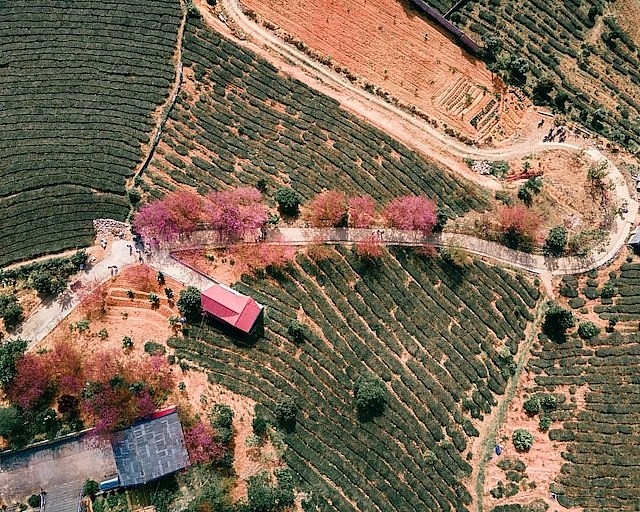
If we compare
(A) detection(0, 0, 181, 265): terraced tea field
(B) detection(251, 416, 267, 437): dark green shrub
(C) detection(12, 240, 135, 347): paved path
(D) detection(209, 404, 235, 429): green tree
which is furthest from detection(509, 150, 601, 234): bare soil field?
(C) detection(12, 240, 135, 347): paved path

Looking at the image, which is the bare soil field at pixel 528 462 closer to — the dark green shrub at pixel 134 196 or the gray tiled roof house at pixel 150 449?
the gray tiled roof house at pixel 150 449

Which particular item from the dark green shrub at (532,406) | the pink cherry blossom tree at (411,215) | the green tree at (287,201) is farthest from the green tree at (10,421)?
the dark green shrub at (532,406)

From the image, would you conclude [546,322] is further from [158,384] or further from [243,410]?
[158,384]

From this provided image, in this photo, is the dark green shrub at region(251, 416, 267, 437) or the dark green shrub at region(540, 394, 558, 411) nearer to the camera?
the dark green shrub at region(251, 416, 267, 437)

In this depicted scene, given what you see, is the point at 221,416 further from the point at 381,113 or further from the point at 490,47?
the point at 490,47

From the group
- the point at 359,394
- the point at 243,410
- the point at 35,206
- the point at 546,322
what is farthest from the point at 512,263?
the point at 35,206

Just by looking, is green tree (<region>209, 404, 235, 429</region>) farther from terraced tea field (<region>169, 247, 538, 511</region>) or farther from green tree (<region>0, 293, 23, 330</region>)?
green tree (<region>0, 293, 23, 330</region>)
